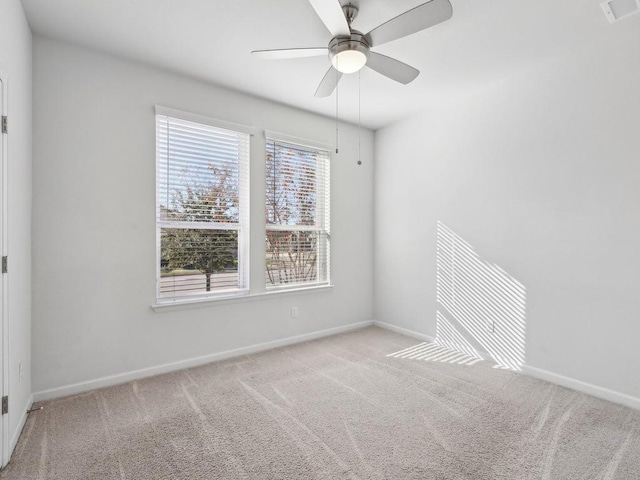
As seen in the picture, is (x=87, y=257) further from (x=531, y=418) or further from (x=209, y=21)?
(x=531, y=418)

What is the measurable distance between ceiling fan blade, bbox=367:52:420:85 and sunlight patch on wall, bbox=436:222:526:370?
1888 mm

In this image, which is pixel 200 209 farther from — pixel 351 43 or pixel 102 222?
pixel 351 43

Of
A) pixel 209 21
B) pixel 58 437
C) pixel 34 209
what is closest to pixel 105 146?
pixel 34 209

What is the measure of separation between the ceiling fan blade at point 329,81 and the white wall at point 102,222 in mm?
1145

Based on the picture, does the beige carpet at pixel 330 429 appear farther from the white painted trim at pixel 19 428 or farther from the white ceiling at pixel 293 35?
the white ceiling at pixel 293 35

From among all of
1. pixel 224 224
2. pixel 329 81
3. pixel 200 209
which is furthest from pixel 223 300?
pixel 329 81

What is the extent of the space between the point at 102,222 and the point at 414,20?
2.67 meters

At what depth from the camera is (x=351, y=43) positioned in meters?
2.11

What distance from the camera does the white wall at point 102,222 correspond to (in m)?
2.54

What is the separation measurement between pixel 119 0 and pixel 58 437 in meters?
2.76

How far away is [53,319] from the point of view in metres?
2.57

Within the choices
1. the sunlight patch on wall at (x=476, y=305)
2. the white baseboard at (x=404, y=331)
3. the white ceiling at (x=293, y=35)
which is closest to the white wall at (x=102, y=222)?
the white ceiling at (x=293, y=35)

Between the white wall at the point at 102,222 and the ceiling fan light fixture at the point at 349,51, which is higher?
the ceiling fan light fixture at the point at 349,51

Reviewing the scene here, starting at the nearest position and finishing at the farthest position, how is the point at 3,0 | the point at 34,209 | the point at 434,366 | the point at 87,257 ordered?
the point at 3,0 < the point at 34,209 < the point at 87,257 < the point at 434,366
